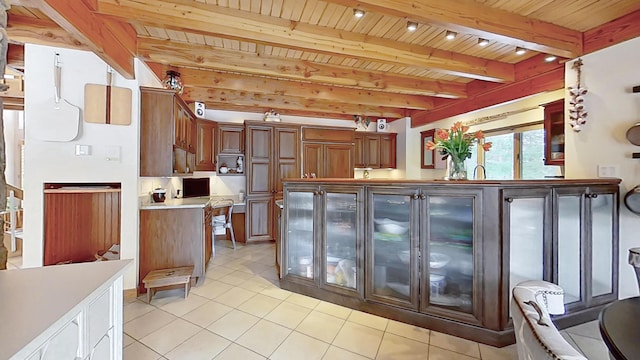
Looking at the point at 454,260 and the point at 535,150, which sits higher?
the point at 535,150

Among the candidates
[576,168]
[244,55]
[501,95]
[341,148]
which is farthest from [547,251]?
[341,148]

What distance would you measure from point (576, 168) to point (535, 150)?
1137mm

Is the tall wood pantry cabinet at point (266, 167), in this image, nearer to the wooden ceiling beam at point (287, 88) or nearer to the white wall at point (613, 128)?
the wooden ceiling beam at point (287, 88)

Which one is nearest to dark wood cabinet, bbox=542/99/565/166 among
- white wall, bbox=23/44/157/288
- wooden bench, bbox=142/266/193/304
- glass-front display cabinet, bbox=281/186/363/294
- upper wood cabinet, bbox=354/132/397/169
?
glass-front display cabinet, bbox=281/186/363/294

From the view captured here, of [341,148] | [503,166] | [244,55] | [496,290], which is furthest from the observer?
[341,148]

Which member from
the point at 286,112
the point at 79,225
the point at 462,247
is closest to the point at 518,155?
the point at 462,247

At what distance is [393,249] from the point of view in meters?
2.48

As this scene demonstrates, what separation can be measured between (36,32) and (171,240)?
2301 millimetres

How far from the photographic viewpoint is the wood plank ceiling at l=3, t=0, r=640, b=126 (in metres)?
2.21

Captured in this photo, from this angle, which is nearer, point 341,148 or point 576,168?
point 576,168

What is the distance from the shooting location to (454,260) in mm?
2248

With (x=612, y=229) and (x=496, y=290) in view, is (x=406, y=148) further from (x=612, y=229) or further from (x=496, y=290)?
(x=496, y=290)

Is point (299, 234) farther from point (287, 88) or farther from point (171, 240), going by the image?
point (287, 88)

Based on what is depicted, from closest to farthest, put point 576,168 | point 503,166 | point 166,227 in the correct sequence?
point 576,168 → point 166,227 → point 503,166
